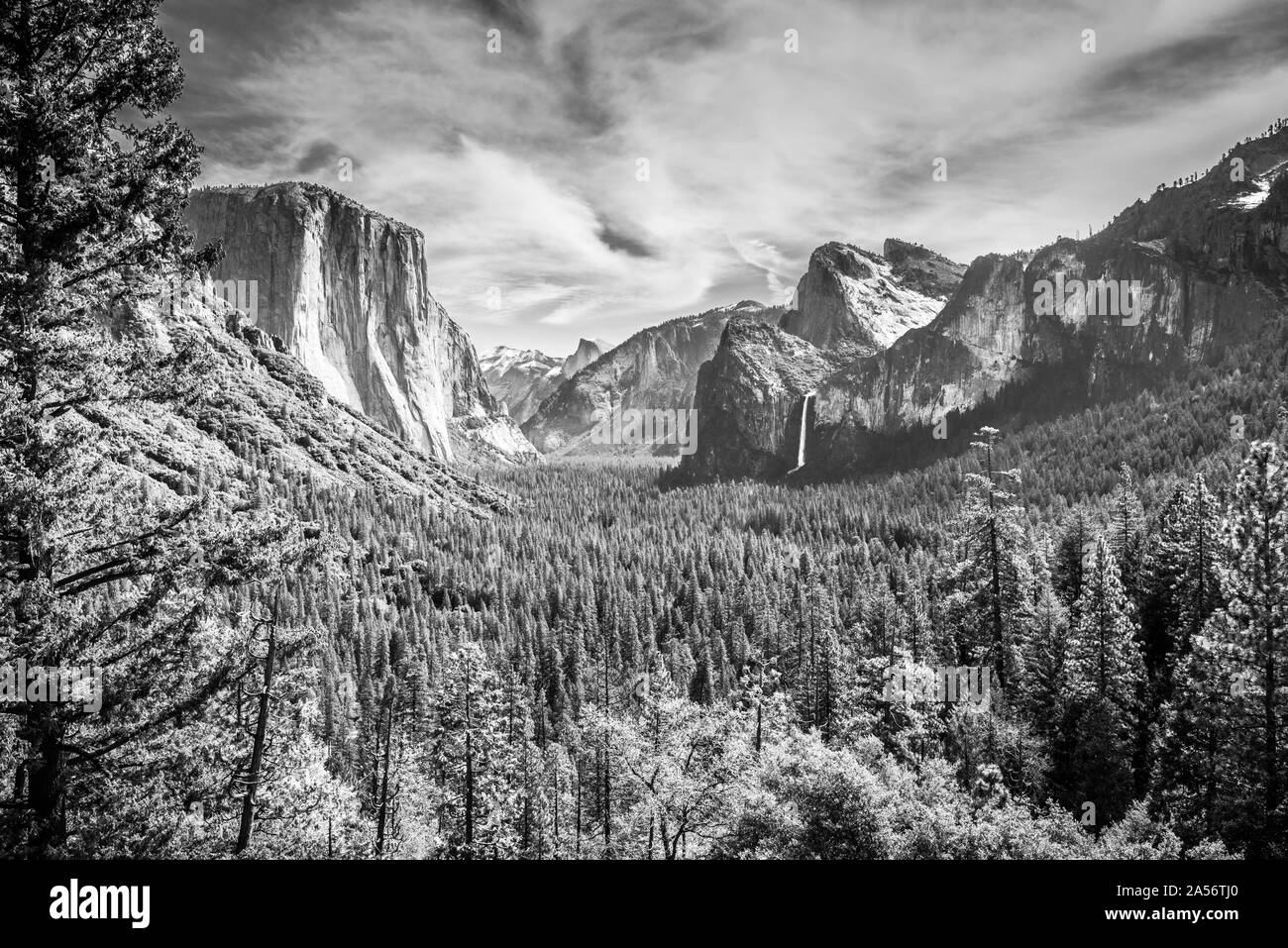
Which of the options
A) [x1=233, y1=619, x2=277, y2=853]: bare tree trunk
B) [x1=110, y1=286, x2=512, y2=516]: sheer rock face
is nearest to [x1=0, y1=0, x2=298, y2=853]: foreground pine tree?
[x1=233, y1=619, x2=277, y2=853]: bare tree trunk

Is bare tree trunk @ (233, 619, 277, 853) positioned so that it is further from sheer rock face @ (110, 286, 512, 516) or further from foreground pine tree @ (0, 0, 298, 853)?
sheer rock face @ (110, 286, 512, 516)

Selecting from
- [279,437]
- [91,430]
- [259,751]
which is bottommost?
[259,751]

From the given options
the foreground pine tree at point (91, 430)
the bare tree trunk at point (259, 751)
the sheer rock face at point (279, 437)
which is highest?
the sheer rock face at point (279, 437)

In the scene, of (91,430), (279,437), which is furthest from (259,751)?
(279,437)

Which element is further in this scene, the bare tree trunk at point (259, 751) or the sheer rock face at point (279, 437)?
the sheer rock face at point (279, 437)

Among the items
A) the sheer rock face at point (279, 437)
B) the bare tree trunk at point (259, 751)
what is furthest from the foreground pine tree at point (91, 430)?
the sheer rock face at point (279, 437)

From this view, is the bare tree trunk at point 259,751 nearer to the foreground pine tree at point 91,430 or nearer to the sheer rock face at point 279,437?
the foreground pine tree at point 91,430

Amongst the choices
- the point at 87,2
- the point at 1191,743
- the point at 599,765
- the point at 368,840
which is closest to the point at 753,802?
the point at 1191,743

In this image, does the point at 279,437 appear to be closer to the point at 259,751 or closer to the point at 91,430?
the point at 259,751
